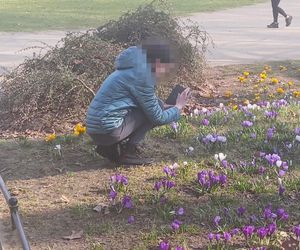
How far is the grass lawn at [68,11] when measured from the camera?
17.1m

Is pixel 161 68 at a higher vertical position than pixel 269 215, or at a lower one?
higher

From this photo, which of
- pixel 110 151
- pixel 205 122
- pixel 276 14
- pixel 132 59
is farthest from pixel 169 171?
pixel 276 14

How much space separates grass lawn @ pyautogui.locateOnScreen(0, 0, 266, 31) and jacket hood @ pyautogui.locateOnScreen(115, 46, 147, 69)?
31.5 ft

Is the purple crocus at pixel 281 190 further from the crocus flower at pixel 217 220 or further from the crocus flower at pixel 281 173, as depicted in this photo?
the crocus flower at pixel 217 220

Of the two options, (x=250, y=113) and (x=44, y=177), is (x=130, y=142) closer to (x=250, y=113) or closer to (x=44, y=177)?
(x=44, y=177)

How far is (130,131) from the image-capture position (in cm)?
468

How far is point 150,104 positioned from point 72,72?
2.26 meters

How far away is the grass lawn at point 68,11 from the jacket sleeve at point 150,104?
9.57 metres

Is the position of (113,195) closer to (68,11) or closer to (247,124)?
(247,124)

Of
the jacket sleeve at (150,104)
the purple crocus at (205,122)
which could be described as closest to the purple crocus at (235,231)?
the jacket sleeve at (150,104)

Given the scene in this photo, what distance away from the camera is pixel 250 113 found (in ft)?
19.7

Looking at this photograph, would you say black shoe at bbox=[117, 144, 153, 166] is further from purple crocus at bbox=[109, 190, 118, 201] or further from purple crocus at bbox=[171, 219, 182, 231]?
purple crocus at bbox=[171, 219, 182, 231]

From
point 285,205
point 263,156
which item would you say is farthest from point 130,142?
point 285,205

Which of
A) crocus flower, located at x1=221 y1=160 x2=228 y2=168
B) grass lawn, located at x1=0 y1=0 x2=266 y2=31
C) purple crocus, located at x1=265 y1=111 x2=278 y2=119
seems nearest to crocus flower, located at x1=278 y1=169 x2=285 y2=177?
crocus flower, located at x1=221 y1=160 x2=228 y2=168
